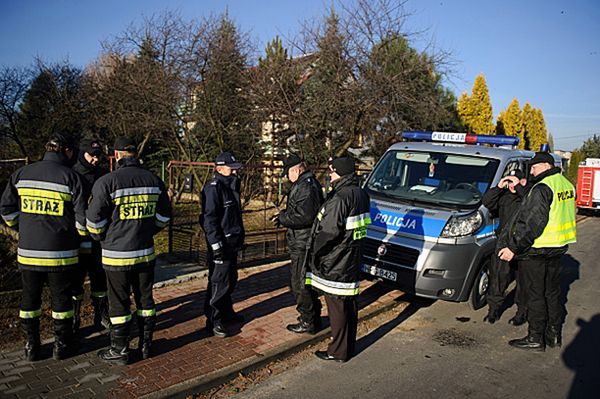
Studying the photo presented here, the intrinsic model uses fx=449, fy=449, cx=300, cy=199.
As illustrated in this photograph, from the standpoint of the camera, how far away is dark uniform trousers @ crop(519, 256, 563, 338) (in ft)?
16.4

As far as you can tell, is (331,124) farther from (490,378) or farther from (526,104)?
(526,104)

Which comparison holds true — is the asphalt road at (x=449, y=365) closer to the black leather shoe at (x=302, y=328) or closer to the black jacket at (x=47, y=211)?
the black leather shoe at (x=302, y=328)

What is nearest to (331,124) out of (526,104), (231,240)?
(231,240)

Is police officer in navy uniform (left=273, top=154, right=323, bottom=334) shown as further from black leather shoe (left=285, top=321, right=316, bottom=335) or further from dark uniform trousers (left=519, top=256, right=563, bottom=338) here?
dark uniform trousers (left=519, top=256, right=563, bottom=338)

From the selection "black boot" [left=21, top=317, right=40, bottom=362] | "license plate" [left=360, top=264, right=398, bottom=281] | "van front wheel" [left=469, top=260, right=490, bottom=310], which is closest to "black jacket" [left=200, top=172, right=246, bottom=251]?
"black boot" [left=21, top=317, right=40, bottom=362]

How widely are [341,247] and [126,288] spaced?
80.1 inches

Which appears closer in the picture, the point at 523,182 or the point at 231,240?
the point at 231,240

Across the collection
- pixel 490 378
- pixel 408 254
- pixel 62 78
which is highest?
pixel 62 78

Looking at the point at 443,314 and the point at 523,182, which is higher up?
the point at 523,182

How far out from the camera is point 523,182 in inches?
241

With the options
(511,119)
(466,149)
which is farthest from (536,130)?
(466,149)

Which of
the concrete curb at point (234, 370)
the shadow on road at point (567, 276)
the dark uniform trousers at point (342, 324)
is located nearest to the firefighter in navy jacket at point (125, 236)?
the concrete curb at point (234, 370)

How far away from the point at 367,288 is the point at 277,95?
9463 mm

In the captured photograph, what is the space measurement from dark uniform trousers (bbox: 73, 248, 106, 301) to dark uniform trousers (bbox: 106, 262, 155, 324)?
0.74m
